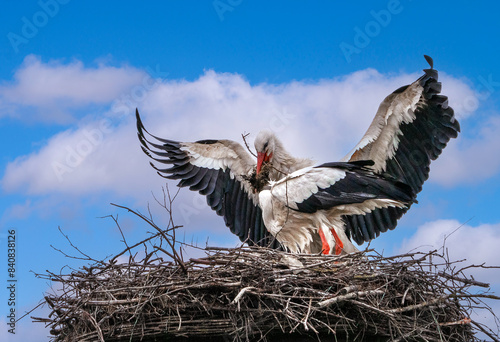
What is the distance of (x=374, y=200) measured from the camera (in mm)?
8109

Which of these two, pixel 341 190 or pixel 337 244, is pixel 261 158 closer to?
pixel 341 190

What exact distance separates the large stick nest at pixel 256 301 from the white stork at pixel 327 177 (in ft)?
A: 4.52

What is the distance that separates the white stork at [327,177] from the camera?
8180 mm

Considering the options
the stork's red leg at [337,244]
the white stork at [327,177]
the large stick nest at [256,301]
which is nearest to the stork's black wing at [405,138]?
the white stork at [327,177]

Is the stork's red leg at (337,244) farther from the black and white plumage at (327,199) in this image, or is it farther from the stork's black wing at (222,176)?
the stork's black wing at (222,176)

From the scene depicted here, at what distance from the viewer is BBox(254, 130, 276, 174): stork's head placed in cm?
912

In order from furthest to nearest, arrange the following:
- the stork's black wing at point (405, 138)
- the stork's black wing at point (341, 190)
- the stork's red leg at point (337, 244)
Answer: the stork's black wing at point (405, 138)
the stork's red leg at point (337, 244)
the stork's black wing at point (341, 190)

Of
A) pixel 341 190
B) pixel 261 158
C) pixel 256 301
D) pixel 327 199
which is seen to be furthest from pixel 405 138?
pixel 256 301

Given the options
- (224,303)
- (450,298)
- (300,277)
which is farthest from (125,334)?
(450,298)

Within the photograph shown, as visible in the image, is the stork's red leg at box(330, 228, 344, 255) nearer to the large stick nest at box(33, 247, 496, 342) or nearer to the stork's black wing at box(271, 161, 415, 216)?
the stork's black wing at box(271, 161, 415, 216)

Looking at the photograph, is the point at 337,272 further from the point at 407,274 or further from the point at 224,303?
the point at 224,303

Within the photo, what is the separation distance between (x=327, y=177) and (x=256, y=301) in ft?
7.99

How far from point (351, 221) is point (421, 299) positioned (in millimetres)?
2740

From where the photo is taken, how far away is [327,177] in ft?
27.0
